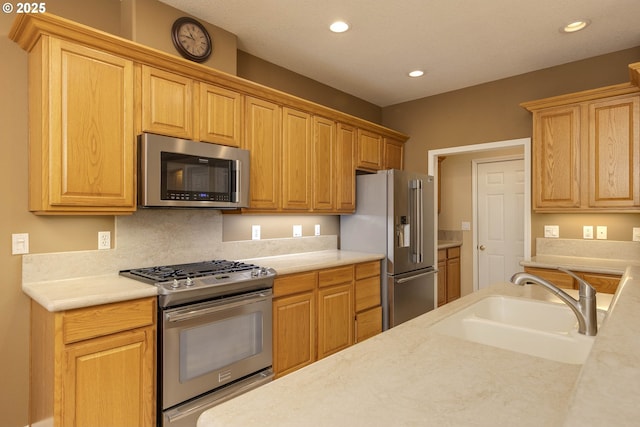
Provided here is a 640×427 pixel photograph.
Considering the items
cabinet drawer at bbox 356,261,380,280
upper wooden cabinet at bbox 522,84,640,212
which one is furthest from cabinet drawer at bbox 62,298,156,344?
upper wooden cabinet at bbox 522,84,640,212

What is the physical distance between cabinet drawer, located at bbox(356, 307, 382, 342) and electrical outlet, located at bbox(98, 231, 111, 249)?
2.10m

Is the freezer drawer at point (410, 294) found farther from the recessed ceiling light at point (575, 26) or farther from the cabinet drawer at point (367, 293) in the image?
the recessed ceiling light at point (575, 26)

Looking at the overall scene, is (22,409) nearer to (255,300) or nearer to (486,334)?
(255,300)

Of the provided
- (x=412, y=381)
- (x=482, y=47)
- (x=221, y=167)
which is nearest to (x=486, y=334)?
(x=412, y=381)

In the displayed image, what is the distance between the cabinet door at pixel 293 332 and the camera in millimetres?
2660

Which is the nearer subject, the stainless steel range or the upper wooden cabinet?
the stainless steel range

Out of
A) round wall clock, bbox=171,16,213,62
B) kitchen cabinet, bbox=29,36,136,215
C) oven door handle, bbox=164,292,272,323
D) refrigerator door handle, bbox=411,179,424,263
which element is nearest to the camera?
kitchen cabinet, bbox=29,36,136,215

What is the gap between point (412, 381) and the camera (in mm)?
863

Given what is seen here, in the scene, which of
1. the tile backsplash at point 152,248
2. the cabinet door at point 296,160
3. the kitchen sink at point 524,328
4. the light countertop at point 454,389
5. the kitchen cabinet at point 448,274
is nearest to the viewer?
the light countertop at point 454,389

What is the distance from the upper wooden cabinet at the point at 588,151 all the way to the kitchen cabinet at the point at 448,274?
64.3 inches

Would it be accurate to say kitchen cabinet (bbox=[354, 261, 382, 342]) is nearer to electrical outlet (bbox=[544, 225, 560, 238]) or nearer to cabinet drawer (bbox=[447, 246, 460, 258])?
electrical outlet (bbox=[544, 225, 560, 238])

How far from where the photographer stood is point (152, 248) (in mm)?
2598

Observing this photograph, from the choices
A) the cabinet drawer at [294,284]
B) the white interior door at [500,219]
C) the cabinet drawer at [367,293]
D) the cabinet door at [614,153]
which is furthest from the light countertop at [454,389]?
the white interior door at [500,219]

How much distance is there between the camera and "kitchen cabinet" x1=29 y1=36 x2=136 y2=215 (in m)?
1.94
